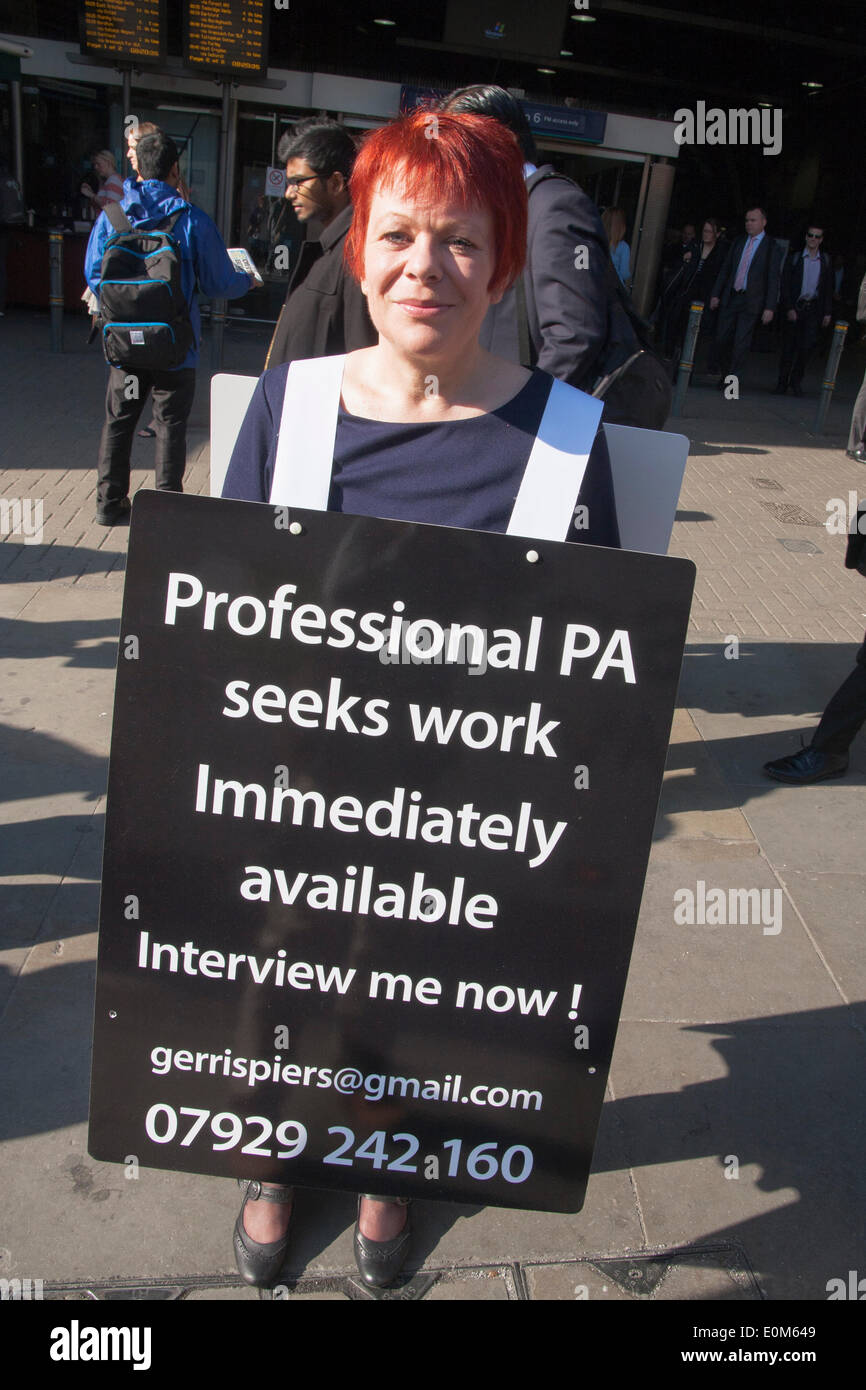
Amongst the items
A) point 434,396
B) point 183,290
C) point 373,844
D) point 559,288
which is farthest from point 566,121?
point 373,844

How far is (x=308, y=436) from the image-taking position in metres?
1.79

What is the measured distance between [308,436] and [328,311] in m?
2.08

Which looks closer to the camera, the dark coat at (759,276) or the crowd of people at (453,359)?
the crowd of people at (453,359)

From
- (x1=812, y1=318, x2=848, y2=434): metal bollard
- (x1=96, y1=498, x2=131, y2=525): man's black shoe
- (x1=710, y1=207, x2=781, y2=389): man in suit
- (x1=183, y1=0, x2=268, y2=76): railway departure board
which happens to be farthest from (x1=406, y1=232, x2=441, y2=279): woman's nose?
(x1=183, y1=0, x2=268, y2=76): railway departure board

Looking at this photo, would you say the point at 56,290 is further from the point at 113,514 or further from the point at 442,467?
the point at 442,467

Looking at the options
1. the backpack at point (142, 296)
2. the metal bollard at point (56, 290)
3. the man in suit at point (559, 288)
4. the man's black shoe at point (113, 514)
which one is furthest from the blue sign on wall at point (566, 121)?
the man in suit at point (559, 288)

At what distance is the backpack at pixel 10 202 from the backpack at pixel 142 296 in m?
8.02

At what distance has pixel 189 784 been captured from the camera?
5.69 ft

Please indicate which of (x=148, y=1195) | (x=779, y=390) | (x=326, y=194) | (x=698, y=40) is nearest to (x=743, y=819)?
(x=148, y=1195)

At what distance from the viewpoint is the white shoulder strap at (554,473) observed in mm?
1742

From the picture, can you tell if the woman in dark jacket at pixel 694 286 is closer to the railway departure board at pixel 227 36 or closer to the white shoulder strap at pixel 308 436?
the railway departure board at pixel 227 36

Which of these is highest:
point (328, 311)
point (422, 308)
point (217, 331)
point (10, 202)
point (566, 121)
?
point (566, 121)

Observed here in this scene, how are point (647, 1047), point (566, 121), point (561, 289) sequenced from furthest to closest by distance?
Result: point (566, 121) → point (561, 289) → point (647, 1047)

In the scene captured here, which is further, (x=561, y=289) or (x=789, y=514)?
(x=789, y=514)
